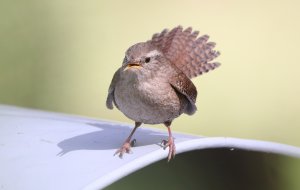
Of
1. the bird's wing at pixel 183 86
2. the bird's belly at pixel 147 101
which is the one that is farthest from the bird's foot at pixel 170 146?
the bird's wing at pixel 183 86

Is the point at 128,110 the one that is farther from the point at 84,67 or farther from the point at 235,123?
the point at 84,67

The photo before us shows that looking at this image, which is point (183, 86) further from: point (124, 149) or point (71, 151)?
point (71, 151)

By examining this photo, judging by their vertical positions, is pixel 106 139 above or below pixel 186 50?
below

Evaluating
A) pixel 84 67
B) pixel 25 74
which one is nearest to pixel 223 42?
pixel 84 67

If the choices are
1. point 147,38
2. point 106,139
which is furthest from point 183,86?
point 147,38

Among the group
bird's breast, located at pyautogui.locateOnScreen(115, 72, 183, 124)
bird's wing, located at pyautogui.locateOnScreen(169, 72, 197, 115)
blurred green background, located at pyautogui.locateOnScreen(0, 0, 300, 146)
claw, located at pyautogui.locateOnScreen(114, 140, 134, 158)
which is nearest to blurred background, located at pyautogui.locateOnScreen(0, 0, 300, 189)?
blurred green background, located at pyautogui.locateOnScreen(0, 0, 300, 146)

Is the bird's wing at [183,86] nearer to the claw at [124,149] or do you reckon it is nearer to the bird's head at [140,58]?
the bird's head at [140,58]

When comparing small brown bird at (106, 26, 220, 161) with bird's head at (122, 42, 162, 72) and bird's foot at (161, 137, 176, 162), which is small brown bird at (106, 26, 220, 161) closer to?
bird's head at (122, 42, 162, 72)
